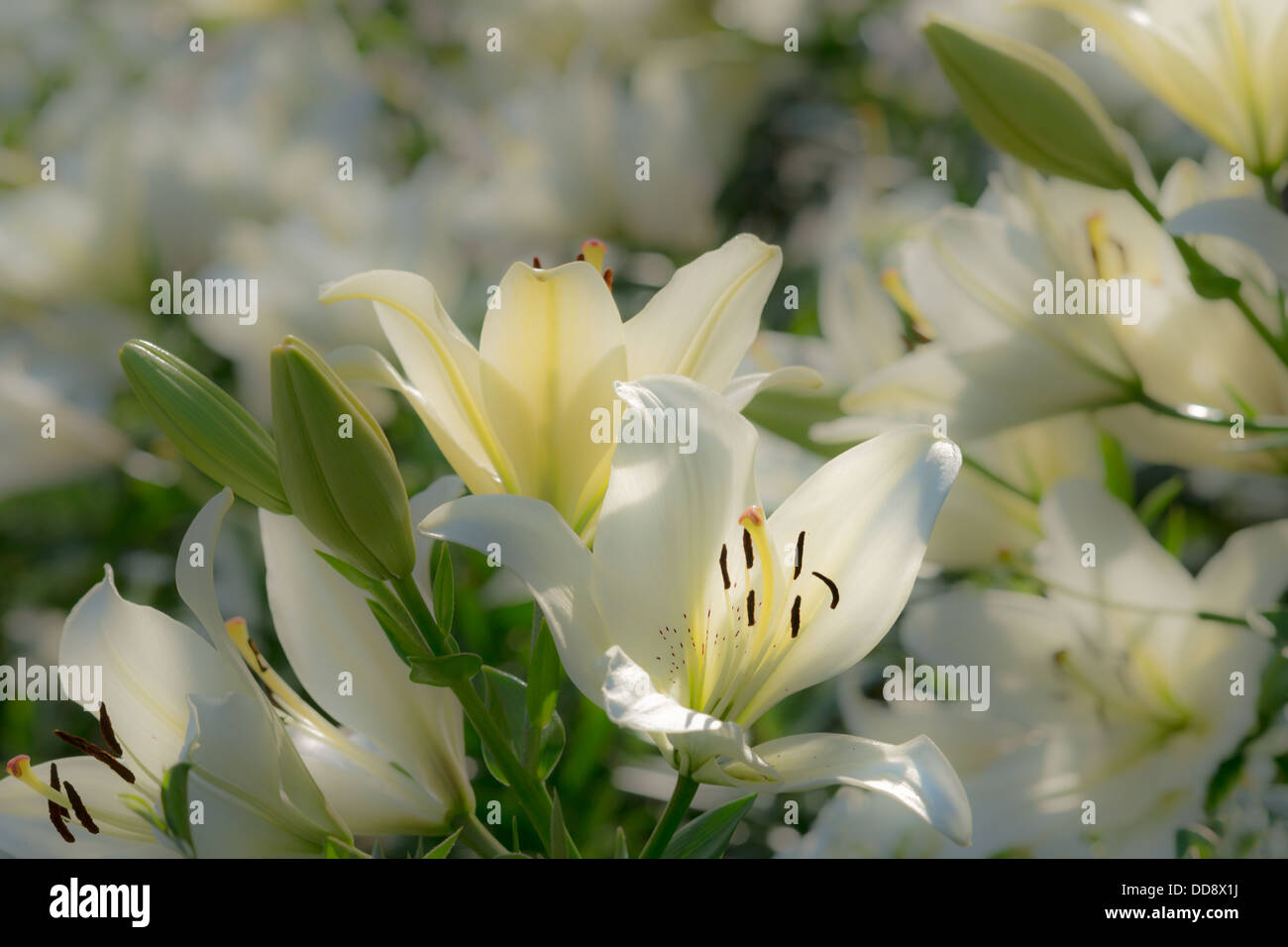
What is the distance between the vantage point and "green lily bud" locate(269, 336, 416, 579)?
8.3 inches

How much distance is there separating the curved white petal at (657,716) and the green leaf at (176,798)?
0.07m

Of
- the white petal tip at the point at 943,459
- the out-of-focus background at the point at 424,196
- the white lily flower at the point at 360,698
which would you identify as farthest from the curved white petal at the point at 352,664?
the out-of-focus background at the point at 424,196

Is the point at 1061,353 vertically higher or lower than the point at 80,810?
higher

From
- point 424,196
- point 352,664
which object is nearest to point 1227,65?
point 352,664

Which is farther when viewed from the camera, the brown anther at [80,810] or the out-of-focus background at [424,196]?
the out-of-focus background at [424,196]

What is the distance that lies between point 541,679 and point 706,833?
0.16 ft

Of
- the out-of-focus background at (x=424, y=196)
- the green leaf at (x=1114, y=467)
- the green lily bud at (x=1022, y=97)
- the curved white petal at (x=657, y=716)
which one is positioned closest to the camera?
the curved white petal at (x=657, y=716)

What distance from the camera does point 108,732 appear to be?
23 centimetres

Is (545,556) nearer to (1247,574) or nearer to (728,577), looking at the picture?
(728,577)

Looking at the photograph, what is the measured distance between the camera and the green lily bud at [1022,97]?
30cm

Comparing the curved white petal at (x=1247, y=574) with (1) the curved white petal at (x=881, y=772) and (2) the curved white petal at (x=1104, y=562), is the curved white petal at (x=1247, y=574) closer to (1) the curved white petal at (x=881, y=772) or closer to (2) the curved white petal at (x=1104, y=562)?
(2) the curved white petal at (x=1104, y=562)
